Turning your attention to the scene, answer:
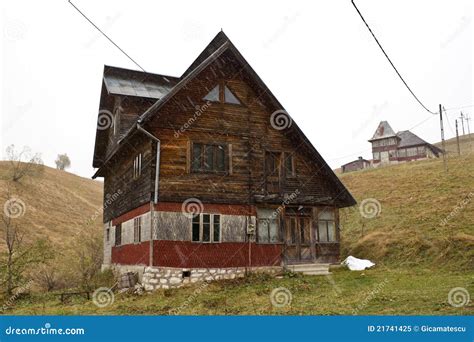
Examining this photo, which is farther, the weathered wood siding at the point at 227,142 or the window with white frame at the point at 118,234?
the window with white frame at the point at 118,234

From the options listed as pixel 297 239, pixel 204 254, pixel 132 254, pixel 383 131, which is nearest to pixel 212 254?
pixel 204 254

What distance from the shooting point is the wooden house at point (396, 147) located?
2704 inches

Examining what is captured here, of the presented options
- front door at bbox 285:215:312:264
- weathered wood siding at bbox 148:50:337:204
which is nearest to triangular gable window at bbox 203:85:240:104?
weathered wood siding at bbox 148:50:337:204

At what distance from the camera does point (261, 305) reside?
13.2 meters

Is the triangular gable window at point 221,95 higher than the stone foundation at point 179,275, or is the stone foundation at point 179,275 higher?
the triangular gable window at point 221,95

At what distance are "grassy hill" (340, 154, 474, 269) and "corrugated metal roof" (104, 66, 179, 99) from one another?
1388 centimetres

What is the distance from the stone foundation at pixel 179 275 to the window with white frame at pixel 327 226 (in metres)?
4.91

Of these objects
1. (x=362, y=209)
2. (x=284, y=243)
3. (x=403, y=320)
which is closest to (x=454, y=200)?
(x=362, y=209)

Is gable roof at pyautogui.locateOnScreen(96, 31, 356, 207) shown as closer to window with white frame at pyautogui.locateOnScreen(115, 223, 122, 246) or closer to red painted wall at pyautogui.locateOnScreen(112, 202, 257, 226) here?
red painted wall at pyautogui.locateOnScreen(112, 202, 257, 226)

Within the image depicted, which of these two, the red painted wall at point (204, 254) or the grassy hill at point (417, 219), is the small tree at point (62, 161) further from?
the red painted wall at point (204, 254)

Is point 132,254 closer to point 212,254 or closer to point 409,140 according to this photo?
point 212,254

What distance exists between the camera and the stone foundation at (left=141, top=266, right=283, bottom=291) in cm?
1662

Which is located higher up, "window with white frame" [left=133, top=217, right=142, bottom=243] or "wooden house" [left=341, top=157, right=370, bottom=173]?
"wooden house" [left=341, top=157, right=370, bottom=173]

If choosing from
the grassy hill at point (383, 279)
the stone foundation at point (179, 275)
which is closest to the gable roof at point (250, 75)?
the grassy hill at point (383, 279)
